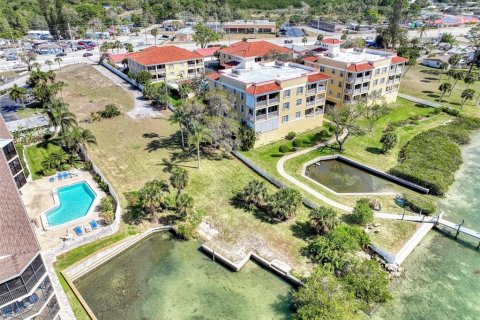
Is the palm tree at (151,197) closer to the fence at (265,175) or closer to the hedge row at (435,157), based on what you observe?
the fence at (265,175)

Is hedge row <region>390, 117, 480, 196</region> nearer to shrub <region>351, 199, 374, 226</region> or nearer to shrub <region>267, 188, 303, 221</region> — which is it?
shrub <region>351, 199, 374, 226</region>

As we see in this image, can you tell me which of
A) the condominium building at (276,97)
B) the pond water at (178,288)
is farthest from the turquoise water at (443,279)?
the condominium building at (276,97)

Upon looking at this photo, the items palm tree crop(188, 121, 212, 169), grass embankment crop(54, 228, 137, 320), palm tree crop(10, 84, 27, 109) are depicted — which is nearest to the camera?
grass embankment crop(54, 228, 137, 320)

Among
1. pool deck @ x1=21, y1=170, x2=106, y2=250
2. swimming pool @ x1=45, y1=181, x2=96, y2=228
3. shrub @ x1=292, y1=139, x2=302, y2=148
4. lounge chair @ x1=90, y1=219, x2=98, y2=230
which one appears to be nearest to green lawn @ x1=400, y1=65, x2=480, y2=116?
shrub @ x1=292, y1=139, x2=302, y2=148

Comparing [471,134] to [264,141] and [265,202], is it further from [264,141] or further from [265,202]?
[265,202]

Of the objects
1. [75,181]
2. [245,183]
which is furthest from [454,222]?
[75,181]
